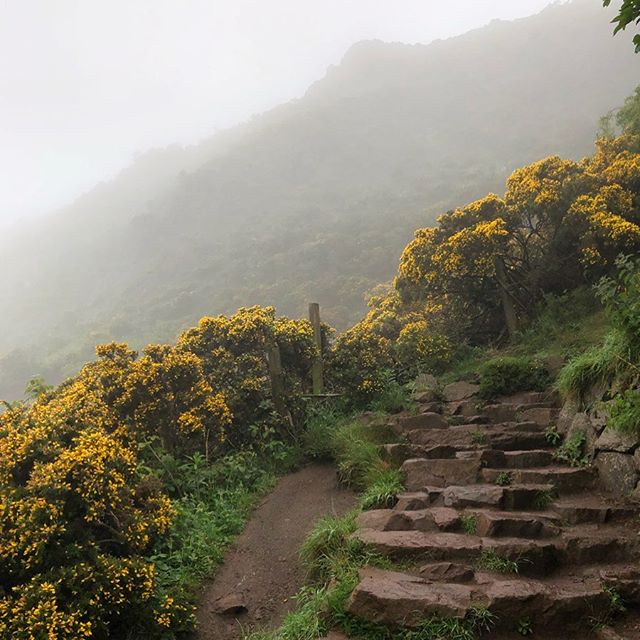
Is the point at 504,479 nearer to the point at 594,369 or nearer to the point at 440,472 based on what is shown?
the point at 440,472

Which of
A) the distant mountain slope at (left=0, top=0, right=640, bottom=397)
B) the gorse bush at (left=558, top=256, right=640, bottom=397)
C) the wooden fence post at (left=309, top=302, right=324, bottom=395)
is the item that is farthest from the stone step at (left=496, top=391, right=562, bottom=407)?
the distant mountain slope at (left=0, top=0, right=640, bottom=397)

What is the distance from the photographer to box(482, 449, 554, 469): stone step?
20.2ft

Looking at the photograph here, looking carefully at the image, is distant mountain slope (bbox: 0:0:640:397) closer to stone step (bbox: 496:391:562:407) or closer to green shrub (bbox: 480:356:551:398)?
green shrub (bbox: 480:356:551:398)

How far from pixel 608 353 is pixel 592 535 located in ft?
7.49

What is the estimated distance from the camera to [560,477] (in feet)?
18.4

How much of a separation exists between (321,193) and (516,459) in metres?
57.5

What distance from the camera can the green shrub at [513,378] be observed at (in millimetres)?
8758

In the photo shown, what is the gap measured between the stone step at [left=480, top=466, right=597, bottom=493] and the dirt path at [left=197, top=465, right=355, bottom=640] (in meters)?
2.39

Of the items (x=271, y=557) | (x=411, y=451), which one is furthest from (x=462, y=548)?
(x=271, y=557)

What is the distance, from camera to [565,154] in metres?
43.2

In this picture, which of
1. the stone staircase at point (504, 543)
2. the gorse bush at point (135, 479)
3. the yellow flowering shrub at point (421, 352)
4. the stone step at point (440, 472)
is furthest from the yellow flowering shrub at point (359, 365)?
the stone step at point (440, 472)

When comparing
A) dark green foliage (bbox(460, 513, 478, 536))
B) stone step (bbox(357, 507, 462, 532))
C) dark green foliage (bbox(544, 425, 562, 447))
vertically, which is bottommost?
dark green foliage (bbox(544, 425, 562, 447))

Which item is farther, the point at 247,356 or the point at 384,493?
the point at 247,356

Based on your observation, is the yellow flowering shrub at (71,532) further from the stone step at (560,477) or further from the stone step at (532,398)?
the stone step at (532,398)
